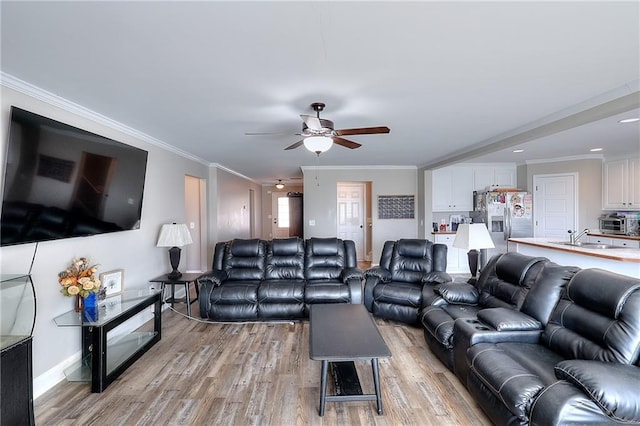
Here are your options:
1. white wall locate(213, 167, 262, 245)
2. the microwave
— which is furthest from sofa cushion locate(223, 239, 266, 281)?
the microwave

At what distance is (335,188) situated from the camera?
6926 mm

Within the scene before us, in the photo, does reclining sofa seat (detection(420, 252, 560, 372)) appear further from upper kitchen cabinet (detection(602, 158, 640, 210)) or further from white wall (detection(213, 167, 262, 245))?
white wall (detection(213, 167, 262, 245))

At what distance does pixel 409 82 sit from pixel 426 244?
256cm

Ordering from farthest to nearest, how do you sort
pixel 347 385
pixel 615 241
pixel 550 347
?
1. pixel 615 241
2. pixel 347 385
3. pixel 550 347

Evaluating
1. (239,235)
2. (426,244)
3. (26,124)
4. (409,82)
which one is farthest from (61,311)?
(239,235)

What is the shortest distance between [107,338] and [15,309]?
118cm

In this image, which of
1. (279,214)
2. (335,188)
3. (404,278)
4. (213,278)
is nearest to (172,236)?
(213,278)

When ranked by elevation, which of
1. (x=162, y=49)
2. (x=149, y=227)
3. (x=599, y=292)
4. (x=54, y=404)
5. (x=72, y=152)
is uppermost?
(x=162, y=49)

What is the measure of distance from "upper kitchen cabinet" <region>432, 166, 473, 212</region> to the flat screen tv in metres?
5.94

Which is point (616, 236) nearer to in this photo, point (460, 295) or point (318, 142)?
point (460, 295)

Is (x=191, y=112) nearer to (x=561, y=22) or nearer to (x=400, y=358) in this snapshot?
(x=561, y=22)

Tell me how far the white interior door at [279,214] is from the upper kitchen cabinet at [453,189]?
5692mm

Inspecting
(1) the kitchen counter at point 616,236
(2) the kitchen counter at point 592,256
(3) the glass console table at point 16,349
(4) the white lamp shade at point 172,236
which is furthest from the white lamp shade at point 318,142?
(1) the kitchen counter at point 616,236

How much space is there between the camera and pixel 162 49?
1842 millimetres
